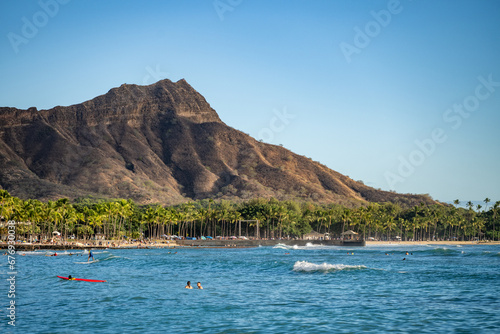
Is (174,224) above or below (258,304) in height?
above

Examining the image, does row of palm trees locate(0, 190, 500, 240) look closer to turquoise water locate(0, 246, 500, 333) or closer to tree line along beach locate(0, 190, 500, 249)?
tree line along beach locate(0, 190, 500, 249)

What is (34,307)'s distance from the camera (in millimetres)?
29328

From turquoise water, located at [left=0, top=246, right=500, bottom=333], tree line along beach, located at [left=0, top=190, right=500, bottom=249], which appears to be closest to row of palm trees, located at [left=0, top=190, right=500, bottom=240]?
tree line along beach, located at [left=0, top=190, right=500, bottom=249]

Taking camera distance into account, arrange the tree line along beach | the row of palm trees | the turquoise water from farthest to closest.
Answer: the row of palm trees, the tree line along beach, the turquoise water

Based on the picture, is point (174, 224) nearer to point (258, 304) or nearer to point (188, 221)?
point (188, 221)

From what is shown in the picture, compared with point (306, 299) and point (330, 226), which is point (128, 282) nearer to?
point (306, 299)

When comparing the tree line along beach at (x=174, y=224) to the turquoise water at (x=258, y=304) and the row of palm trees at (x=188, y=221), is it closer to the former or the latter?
the row of palm trees at (x=188, y=221)

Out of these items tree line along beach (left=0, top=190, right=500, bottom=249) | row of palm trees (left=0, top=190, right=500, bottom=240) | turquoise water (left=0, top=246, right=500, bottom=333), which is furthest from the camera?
row of palm trees (left=0, top=190, right=500, bottom=240)

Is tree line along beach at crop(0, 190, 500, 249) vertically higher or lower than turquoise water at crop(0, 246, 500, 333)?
higher

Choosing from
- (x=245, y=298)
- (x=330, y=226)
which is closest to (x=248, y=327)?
(x=245, y=298)

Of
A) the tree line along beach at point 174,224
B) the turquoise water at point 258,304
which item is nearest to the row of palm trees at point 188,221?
the tree line along beach at point 174,224

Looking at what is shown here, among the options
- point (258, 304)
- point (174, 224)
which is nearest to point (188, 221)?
point (174, 224)

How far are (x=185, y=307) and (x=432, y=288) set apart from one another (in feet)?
64.3

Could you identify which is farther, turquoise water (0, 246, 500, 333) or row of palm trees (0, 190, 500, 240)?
row of palm trees (0, 190, 500, 240)
